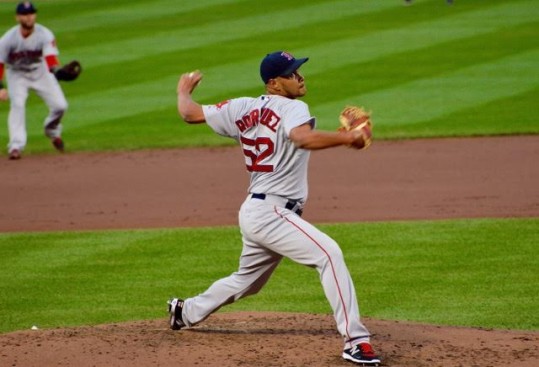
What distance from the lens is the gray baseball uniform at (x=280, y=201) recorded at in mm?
6918

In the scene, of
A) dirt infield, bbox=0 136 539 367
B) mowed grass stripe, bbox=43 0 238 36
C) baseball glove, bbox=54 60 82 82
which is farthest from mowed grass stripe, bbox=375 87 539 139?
mowed grass stripe, bbox=43 0 238 36

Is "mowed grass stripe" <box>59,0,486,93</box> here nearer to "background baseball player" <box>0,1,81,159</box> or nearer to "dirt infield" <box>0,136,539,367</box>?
"background baseball player" <box>0,1,81,159</box>

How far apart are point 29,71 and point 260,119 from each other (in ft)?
31.1

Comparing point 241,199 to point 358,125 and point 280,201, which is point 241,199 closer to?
point 280,201

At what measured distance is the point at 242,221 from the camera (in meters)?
7.21

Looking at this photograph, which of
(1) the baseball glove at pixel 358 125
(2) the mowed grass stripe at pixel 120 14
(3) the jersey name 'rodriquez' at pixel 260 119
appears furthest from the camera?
(2) the mowed grass stripe at pixel 120 14

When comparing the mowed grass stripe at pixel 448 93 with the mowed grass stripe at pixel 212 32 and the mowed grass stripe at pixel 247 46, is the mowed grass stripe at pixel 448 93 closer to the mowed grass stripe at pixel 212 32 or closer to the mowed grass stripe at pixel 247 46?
the mowed grass stripe at pixel 247 46

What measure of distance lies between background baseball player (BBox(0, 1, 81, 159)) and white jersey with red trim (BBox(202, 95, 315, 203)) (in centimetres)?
865

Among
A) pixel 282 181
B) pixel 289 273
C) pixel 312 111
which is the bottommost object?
pixel 289 273

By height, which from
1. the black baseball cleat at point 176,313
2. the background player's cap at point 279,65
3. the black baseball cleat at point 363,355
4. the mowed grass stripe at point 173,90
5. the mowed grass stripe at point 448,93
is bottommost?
the black baseball cleat at point 363,355

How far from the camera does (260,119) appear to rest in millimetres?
7109

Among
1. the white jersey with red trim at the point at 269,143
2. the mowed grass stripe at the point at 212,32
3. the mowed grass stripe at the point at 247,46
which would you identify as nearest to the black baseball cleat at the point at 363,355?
the white jersey with red trim at the point at 269,143

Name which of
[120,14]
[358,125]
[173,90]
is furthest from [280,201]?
[120,14]

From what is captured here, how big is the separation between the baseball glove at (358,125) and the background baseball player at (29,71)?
9171mm
